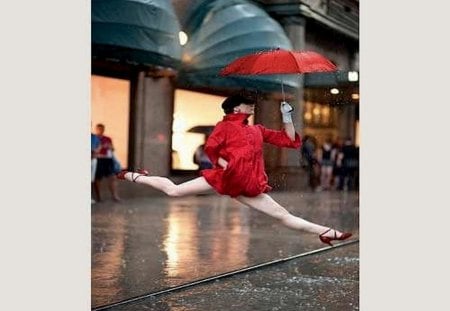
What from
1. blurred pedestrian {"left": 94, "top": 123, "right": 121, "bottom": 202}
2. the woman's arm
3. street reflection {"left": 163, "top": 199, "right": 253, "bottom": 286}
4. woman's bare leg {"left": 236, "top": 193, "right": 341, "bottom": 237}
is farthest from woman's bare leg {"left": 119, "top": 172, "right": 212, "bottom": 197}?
blurred pedestrian {"left": 94, "top": 123, "right": 121, "bottom": 202}

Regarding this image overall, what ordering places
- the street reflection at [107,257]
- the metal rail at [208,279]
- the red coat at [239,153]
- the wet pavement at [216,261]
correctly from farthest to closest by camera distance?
1. the street reflection at [107,257]
2. the wet pavement at [216,261]
3. the metal rail at [208,279]
4. the red coat at [239,153]

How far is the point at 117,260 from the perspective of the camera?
7.30 metres

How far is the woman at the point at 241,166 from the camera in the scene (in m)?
4.11

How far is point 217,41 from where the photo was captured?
5410 mm

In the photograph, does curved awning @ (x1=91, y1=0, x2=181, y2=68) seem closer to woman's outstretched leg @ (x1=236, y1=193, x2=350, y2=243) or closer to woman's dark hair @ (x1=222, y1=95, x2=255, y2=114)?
woman's dark hair @ (x1=222, y1=95, x2=255, y2=114)

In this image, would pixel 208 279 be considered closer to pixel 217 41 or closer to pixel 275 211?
pixel 217 41

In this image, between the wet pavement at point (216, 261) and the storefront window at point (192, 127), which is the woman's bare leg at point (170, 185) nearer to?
the storefront window at point (192, 127)

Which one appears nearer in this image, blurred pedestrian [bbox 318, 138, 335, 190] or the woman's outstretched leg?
the woman's outstretched leg

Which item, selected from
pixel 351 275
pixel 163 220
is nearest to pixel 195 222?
pixel 163 220

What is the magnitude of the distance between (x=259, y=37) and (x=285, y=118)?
1820mm

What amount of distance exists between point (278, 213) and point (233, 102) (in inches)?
24.6

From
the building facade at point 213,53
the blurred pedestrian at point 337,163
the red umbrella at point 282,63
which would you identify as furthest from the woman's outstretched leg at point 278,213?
the blurred pedestrian at point 337,163

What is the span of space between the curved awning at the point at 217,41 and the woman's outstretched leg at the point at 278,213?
81cm

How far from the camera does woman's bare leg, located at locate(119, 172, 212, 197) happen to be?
420 centimetres
